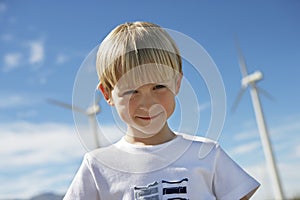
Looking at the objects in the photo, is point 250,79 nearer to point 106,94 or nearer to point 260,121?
point 260,121

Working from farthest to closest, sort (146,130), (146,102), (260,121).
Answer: (260,121) < (146,130) < (146,102)

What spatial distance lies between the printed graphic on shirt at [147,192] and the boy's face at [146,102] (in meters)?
0.23

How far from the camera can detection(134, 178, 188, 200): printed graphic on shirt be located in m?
1.78

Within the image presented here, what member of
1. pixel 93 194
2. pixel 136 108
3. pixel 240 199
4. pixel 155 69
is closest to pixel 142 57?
pixel 155 69

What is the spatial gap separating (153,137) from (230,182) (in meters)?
0.36

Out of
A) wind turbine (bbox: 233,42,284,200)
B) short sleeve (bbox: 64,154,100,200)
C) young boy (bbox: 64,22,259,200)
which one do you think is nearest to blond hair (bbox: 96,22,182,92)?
young boy (bbox: 64,22,259,200)

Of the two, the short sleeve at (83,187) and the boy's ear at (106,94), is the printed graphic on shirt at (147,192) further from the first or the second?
the boy's ear at (106,94)

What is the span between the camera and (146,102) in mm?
1789

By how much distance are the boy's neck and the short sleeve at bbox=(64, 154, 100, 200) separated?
0.71 ft

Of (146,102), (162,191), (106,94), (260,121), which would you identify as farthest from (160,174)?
(260,121)

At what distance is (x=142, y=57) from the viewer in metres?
1.84

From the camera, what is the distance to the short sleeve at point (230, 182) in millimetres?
1918

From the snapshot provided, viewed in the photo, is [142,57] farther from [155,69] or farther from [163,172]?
[163,172]

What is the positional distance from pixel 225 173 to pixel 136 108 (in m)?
0.46
